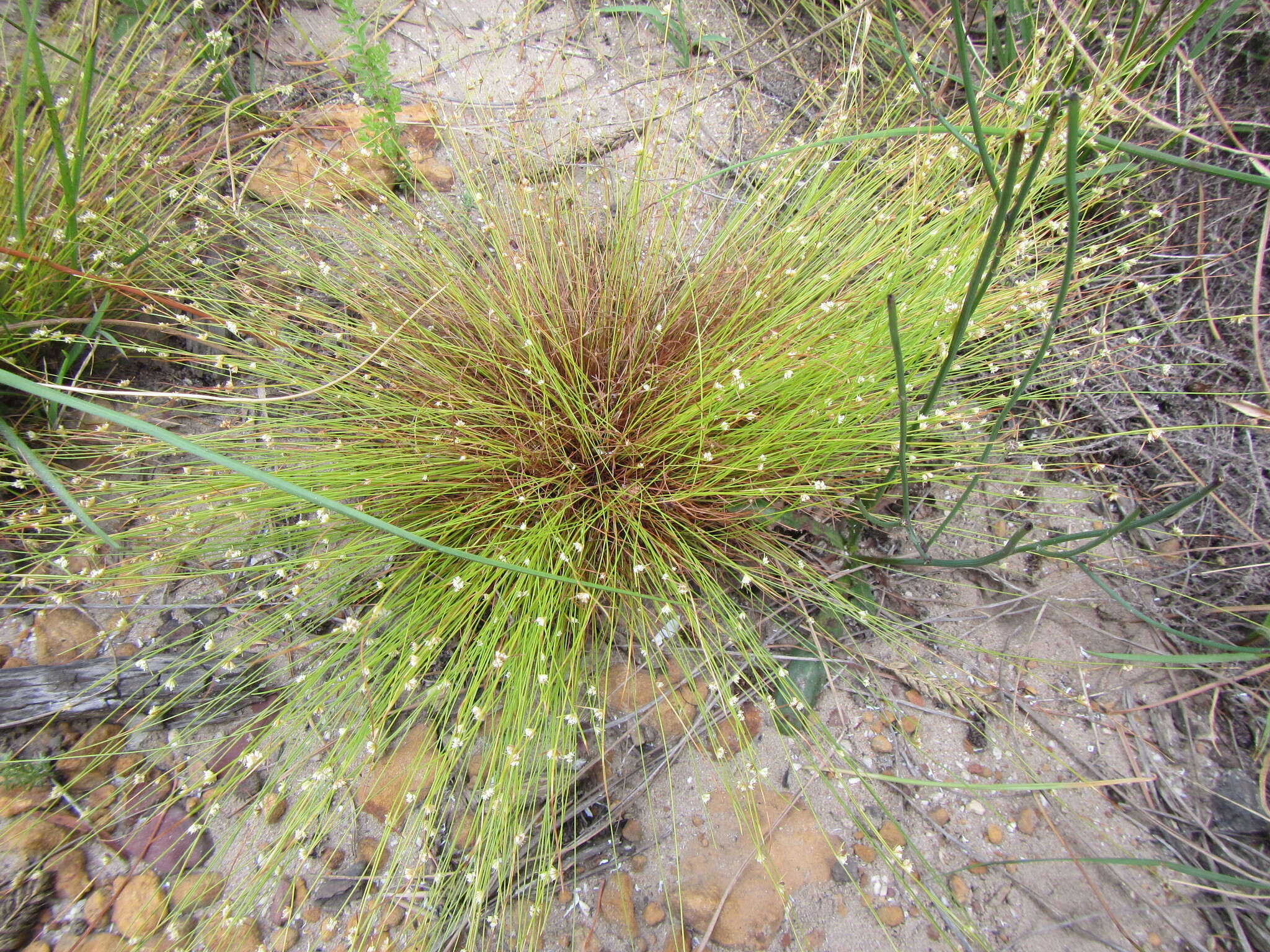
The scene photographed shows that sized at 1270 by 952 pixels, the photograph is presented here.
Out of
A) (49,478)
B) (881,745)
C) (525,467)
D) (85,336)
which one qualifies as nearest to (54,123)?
(85,336)

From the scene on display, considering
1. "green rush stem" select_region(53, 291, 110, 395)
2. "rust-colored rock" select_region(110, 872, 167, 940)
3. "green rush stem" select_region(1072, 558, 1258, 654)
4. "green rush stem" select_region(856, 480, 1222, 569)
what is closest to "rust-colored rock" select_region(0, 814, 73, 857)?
"rust-colored rock" select_region(110, 872, 167, 940)

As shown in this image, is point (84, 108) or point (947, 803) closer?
point (84, 108)

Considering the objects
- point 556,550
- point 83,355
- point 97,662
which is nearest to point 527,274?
point 556,550

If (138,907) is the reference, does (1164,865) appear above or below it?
below

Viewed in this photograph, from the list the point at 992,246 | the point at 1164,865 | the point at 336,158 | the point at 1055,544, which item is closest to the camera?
the point at 992,246

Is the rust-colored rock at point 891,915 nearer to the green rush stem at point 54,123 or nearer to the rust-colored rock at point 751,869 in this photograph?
the rust-colored rock at point 751,869

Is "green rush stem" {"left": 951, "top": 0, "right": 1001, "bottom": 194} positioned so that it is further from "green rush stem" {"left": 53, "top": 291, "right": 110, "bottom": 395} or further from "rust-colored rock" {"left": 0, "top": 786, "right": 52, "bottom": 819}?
"rust-colored rock" {"left": 0, "top": 786, "right": 52, "bottom": 819}

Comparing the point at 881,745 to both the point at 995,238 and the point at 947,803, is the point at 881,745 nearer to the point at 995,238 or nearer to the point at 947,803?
the point at 947,803
